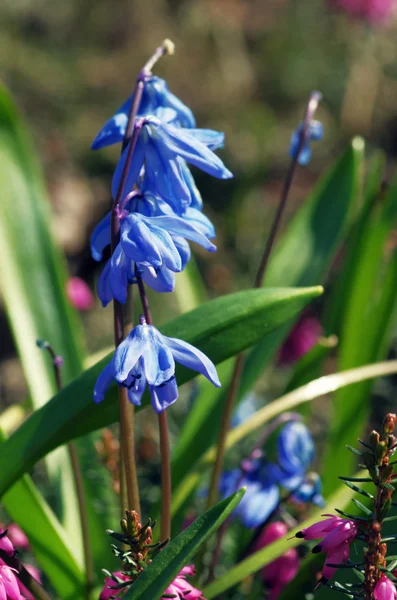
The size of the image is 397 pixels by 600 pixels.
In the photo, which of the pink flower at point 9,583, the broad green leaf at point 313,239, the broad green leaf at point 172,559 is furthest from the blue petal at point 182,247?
the broad green leaf at point 313,239

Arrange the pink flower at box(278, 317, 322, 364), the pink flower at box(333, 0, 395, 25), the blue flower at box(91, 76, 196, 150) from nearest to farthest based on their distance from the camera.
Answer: the blue flower at box(91, 76, 196, 150) < the pink flower at box(278, 317, 322, 364) < the pink flower at box(333, 0, 395, 25)

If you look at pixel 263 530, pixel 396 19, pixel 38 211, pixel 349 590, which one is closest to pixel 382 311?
pixel 263 530

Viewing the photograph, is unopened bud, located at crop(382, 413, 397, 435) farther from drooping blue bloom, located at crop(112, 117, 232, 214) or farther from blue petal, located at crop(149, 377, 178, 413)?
drooping blue bloom, located at crop(112, 117, 232, 214)

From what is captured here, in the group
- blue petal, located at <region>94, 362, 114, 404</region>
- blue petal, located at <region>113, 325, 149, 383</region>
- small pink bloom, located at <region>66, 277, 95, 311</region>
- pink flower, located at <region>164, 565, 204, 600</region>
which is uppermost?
blue petal, located at <region>113, 325, 149, 383</region>

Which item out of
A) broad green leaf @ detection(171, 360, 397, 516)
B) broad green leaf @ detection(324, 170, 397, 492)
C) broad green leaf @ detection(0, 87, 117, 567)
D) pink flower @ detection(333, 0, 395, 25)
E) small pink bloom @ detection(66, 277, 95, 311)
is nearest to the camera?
broad green leaf @ detection(171, 360, 397, 516)

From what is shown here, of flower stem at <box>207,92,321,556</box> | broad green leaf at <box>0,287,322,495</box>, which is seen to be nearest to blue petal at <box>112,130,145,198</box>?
broad green leaf at <box>0,287,322,495</box>
